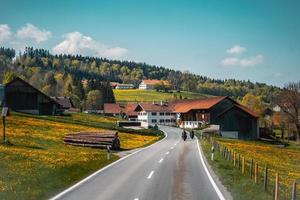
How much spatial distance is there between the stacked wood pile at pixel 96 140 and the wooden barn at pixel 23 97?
44.2m

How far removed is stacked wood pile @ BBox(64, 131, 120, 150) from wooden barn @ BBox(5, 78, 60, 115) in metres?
44.2

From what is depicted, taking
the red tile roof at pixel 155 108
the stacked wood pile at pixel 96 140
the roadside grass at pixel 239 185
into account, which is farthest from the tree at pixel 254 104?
the roadside grass at pixel 239 185

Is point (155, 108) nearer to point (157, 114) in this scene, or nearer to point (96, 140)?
point (157, 114)

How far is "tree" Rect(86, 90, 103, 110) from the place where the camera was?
165000 millimetres

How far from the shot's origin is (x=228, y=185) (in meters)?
19.9

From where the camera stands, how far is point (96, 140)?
4234cm

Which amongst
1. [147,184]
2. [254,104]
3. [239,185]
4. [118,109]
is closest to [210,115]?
[254,104]

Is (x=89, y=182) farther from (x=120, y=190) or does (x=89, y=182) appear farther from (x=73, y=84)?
(x=73, y=84)

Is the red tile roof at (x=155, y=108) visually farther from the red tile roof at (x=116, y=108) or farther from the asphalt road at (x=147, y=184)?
the asphalt road at (x=147, y=184)

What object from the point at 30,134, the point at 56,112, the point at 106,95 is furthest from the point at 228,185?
the point at 106,95

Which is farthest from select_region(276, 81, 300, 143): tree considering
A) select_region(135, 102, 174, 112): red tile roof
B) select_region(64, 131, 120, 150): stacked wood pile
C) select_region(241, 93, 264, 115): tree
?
select_region(64, 131, 120, 150): stacked wood pile

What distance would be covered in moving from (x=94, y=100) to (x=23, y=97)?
7942 cm

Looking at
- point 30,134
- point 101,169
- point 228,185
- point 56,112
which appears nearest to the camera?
point 228,185

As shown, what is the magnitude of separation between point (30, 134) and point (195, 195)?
3335cm
